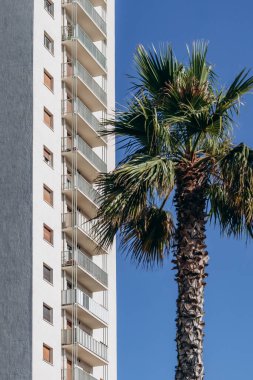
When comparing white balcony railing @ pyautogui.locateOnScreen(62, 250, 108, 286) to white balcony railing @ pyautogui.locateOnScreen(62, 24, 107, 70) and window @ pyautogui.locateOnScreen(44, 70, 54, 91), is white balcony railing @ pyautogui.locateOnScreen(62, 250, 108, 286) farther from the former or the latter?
white balcony railing @ pyautogui.locateOnScreen(62, 24, 107, 70)

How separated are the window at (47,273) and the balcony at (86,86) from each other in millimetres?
10219

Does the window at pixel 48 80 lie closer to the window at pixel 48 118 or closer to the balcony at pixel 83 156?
the window at pixel 48 118

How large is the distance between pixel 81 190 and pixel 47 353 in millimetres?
9748

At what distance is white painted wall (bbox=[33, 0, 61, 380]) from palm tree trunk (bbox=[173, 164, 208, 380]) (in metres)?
27.5

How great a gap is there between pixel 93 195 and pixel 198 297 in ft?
126

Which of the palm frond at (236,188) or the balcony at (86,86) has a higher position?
the balcony at (86,86)

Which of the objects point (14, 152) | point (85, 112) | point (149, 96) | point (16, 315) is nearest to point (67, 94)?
point (85, 112)

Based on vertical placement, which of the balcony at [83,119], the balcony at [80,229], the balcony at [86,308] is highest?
the balcony at [83,119]

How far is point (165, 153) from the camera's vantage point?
29.3 meters

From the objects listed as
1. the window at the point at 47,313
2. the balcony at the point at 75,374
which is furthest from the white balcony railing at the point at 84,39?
the balcony at the point at 75,374

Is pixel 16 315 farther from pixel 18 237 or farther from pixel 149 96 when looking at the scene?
pixel 149 96

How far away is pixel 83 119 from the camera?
216 ft

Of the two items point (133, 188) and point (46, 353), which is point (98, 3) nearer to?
point (46, 353)

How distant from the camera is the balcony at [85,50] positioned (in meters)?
66.1
